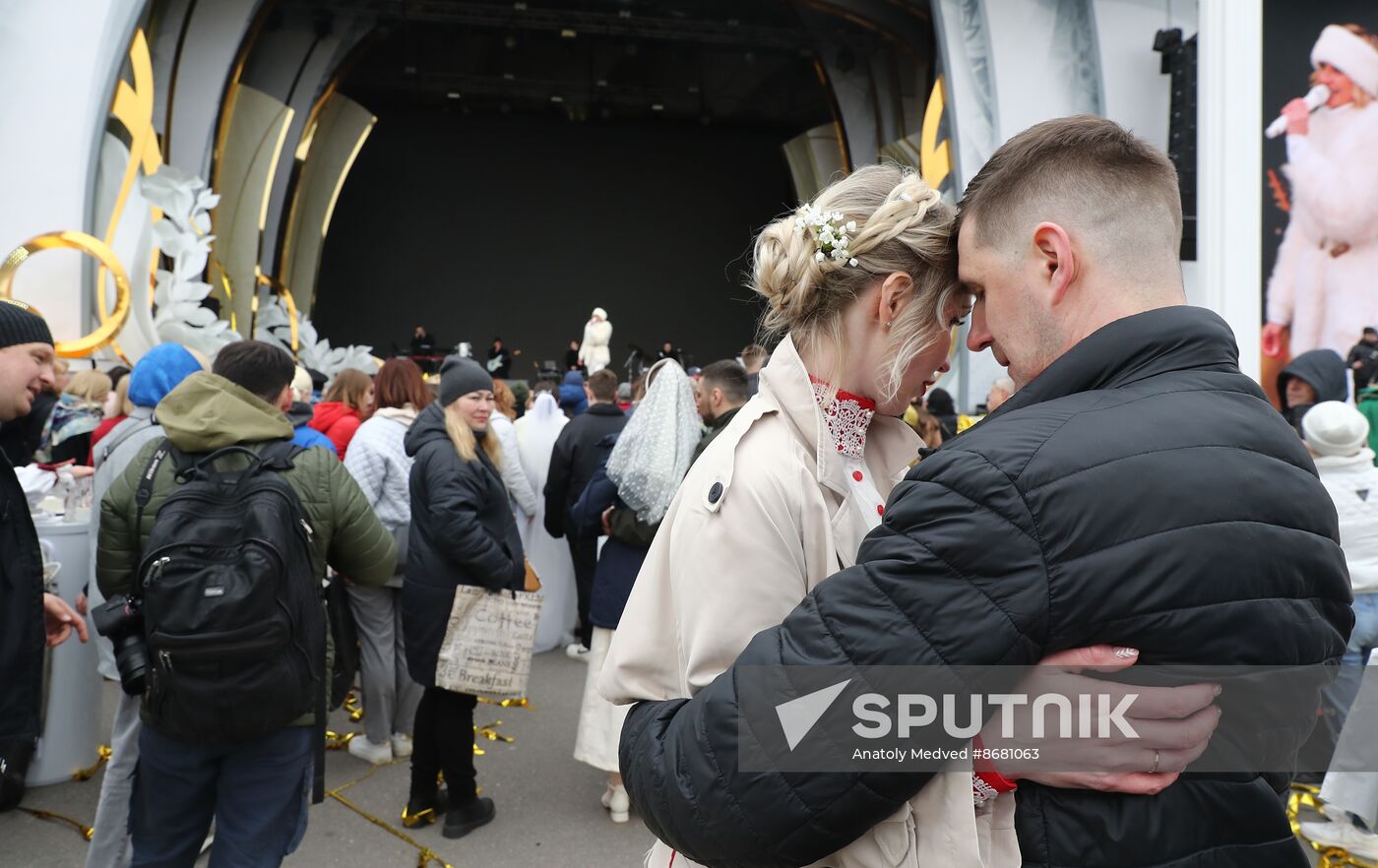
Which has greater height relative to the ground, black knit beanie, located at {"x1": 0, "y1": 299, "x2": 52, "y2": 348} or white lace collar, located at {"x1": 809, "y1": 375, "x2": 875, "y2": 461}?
black knit beanie, located at {"x1": 0, "y1": 299, "x2": 52, "y2": 348}

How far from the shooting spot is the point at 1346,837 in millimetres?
3672

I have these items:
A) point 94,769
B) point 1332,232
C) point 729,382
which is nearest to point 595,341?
point 1332,232

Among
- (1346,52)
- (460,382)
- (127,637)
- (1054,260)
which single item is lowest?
(127,637)

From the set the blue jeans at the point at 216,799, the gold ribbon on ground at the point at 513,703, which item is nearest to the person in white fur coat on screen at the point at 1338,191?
the gold ribbon on ground at the point at 513,703

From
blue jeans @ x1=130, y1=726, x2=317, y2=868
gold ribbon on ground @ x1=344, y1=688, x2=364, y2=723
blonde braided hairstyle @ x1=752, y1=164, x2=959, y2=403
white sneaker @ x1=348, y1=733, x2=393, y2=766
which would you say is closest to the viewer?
blonde braided hairstyle @ x1=752, y1=164, x2=959, y2=403

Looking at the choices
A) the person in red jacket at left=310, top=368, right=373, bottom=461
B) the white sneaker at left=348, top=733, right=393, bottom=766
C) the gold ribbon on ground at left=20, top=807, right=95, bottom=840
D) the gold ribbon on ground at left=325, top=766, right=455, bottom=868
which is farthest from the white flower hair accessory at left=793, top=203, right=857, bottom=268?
the person in red jacket at left=310, top=368, right=373, bottom=461

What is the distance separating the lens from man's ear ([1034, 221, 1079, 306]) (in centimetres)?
110

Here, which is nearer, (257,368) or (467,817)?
(257,368)

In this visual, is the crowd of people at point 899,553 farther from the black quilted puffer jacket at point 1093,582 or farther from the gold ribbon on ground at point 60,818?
the gold ribbon on ground at point 60,818

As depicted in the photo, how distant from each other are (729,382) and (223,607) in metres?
2.59

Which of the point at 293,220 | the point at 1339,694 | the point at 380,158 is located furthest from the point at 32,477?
the point at 380,158

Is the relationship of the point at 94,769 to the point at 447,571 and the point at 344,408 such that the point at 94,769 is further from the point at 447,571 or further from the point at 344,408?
the point at 344,408

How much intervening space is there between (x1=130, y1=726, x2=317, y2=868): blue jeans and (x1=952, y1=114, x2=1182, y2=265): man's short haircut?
233cm

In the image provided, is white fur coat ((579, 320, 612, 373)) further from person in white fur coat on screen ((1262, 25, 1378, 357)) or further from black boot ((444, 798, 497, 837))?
black boot ((444, 798, 497, 837))
